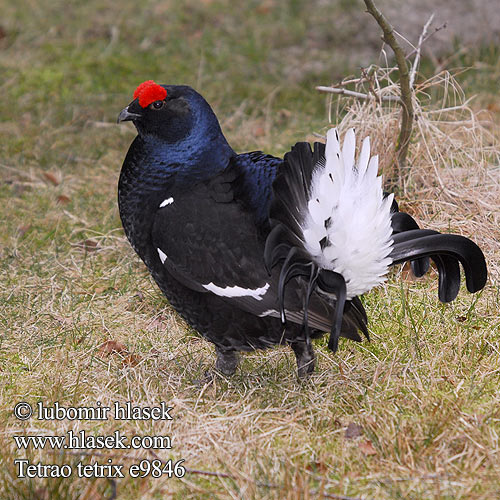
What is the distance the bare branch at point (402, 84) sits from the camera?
4.06 metres

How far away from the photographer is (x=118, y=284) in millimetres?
4645

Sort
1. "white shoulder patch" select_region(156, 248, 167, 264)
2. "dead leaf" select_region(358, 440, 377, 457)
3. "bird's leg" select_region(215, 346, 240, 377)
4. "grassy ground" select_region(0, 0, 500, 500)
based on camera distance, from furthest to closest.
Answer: "bird's leg" select_region(215, 346, 240, 377)
"white shoulder patch" select_region(156, 248, 167, 264)
"dead leaf" select_region(358, 440, 377, 457)
"grassy ground" select_region(0, 0, 500, 500)

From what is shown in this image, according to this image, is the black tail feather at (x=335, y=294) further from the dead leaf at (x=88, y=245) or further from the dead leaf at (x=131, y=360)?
the dead leaf at (x=88, y=245)

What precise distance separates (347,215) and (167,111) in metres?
0.98

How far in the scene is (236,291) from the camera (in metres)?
3.23

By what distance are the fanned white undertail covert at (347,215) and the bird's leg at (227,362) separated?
2.38ft

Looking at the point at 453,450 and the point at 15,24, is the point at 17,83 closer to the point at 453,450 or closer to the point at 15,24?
the point at 15,24

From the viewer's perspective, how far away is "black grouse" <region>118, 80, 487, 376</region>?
3.09m

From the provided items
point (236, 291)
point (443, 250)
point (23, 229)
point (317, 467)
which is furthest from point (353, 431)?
point (23, 229)

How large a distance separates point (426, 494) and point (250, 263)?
113cm

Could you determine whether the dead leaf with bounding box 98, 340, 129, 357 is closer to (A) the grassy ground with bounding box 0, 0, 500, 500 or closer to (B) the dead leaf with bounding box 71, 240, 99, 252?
(A) the grassy ground with bounding box 0, 0, 500, 500

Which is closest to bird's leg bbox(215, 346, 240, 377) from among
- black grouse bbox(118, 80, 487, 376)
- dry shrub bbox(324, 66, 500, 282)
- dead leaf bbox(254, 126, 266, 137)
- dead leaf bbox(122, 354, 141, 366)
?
black grouse bbox(118, 80, 487, 376)

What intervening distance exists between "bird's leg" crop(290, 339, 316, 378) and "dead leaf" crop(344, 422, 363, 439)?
0.47 m

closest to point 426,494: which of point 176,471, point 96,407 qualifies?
point 176,471
